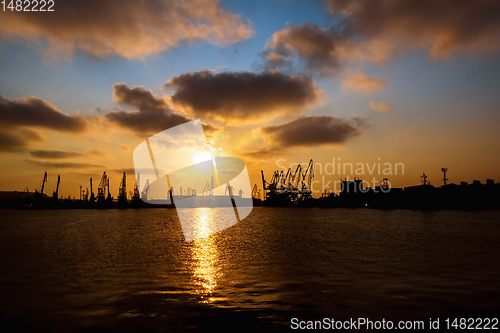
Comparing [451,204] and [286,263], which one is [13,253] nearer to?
Answer: [286,263]

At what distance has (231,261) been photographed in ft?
68.1

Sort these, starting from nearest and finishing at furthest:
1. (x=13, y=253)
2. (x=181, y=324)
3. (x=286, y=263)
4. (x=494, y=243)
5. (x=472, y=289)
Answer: (x=181, y=324) → (x=472, y=289) → (x=286, y=263) → (x=13, y=253) → (x=494, y=243)

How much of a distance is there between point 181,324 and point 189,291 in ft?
12.7

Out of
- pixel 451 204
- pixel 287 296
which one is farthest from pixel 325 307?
pixel 451 204

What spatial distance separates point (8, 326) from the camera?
953cm

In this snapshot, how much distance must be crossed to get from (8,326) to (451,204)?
515ft

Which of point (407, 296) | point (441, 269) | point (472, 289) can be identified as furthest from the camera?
point (441, 269)

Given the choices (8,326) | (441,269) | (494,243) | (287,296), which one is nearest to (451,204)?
(494,243)

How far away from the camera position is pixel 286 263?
19922 mm

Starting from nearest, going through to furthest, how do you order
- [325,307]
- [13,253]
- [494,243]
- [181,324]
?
[181,324] → [325,307] → [13,253] → [494,243]

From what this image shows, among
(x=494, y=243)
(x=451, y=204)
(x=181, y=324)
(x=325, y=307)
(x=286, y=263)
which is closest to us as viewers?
(x=181, y=324)

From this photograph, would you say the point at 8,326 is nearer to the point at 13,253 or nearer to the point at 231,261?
the point at 231,261

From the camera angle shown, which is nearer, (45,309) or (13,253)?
(45,309)

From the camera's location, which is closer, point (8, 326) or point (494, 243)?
point (8, 326)
